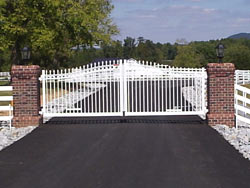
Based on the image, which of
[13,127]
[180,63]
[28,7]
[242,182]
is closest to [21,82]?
[13,127]

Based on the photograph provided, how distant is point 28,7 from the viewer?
3409 cm

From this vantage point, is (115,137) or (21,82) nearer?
(115,137)

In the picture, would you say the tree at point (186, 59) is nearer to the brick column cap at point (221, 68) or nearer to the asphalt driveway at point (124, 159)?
the brick column cap at point (221, 68)

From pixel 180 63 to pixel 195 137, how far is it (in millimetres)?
64769

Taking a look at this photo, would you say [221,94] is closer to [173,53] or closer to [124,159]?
[124,159]

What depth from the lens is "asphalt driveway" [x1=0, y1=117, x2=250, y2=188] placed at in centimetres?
761

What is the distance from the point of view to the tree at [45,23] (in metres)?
33.8

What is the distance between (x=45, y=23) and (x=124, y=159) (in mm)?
27197

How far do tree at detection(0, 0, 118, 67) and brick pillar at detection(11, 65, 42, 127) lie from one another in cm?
1910

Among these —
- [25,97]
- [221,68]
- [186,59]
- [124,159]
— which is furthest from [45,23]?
[186,59]

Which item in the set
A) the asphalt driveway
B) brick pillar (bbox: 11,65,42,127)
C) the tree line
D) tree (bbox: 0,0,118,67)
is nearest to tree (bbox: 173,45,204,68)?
the tree line

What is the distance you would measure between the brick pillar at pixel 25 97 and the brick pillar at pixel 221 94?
5.28m

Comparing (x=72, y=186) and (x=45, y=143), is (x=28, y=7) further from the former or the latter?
(x=72, y=186)

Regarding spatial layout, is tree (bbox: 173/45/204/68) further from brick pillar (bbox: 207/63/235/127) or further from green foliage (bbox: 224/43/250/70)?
brick pillar (bbox: 207/63/235/127)
